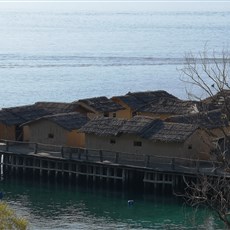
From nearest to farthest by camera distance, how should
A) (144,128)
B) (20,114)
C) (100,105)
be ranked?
(144,128), (20,114), (100,105)

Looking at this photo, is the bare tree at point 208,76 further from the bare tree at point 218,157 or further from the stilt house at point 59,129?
the stilt house at point 59,129

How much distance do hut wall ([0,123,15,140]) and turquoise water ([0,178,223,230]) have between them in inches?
155

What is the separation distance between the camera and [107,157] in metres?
51.0

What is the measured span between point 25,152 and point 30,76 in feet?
214

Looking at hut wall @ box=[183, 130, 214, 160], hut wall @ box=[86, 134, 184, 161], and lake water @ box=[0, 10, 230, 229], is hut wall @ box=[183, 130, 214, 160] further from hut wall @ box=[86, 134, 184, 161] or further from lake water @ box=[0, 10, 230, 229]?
lake water @ box=[0, 10, 230, 229]

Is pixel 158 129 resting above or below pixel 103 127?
below

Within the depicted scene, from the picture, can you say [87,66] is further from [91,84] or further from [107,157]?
[107,157]

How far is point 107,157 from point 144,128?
258cm

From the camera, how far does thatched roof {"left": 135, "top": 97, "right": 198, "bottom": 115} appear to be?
56.9 metres

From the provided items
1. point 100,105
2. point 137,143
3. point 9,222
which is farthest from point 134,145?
point 9,222

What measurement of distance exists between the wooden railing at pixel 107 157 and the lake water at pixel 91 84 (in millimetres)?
1534

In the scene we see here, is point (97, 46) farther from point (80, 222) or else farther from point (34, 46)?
point (80, 222)

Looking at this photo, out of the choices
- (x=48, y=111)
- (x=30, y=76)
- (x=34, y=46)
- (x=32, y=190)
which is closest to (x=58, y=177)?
(x=32, y=190)

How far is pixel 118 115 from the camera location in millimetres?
60188
